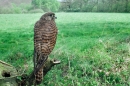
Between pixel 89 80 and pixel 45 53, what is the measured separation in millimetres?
1676

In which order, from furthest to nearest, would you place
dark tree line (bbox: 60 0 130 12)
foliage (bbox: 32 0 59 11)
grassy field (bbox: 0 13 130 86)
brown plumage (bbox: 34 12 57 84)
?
dark tree line (bbox: 60 0 130 12), foliage (bbox: 32 0 59 11), grassy field (bbox: 0 13 130 86), brown plumage (bbox: 34 12 57 84)

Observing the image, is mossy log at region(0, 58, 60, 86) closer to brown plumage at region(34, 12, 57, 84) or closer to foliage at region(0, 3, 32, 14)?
brown plumage at region(34, 12, 57, 84)

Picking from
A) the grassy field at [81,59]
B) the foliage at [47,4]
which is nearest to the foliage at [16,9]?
the foliage at [47,4]

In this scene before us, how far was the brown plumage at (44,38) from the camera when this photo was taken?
3184mm

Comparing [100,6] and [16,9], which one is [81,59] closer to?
[16,9]

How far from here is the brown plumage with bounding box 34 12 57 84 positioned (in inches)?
125

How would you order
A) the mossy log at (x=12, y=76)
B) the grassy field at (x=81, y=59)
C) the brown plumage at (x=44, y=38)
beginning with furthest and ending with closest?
the grassy field at (x=81, y=59) → the mossy log at (x=12, y=76) → the brown plumage at (x=44, y=38)

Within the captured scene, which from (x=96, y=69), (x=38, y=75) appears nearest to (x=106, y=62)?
(x=96, y=69)

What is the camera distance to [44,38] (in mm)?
3186

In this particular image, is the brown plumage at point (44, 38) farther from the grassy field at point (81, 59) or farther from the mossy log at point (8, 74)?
the grassy field at point (81, 59)

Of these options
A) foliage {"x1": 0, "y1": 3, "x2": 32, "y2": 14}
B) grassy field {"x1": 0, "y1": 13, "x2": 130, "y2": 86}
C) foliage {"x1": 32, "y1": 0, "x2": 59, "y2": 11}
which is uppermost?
foliage {"x1": 32, "y1": 0, "x2": 59, "y2": 11}

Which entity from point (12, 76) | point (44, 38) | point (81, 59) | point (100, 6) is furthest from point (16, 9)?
point (44, 38)

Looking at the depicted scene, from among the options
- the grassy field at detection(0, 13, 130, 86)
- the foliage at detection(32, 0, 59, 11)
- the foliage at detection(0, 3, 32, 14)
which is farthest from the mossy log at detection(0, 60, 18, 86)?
the foliage at detection(0, 3, 32, 14)

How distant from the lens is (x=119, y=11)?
1452 centimetres
